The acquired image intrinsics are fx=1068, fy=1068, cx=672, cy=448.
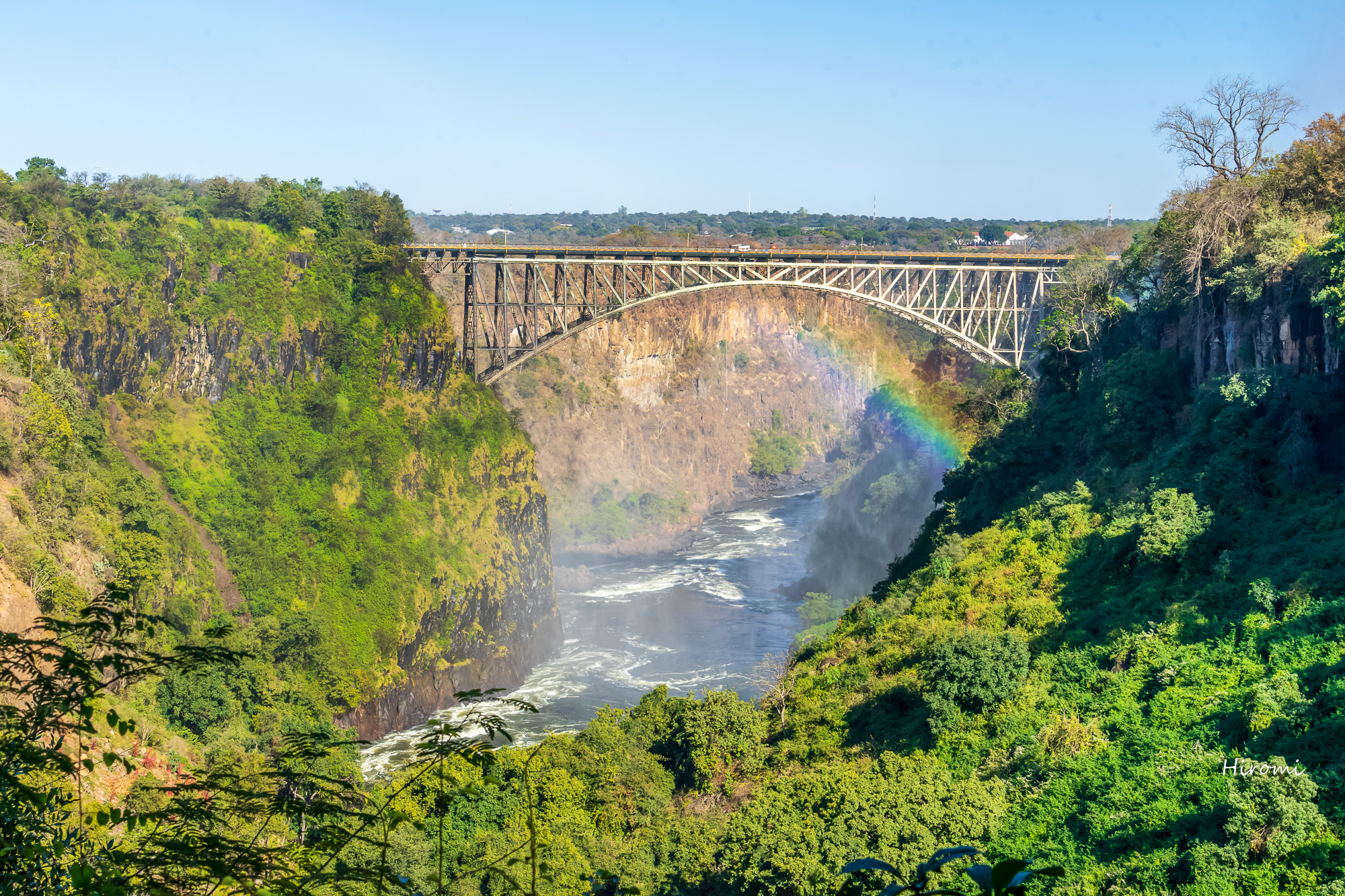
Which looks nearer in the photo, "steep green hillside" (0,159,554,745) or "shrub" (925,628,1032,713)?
"shrub" (925,628,1032,713)

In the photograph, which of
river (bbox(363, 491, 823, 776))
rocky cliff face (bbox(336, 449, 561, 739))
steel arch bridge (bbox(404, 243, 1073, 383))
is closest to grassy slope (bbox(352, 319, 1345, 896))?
river (bbox(363, 491, 823, 776))

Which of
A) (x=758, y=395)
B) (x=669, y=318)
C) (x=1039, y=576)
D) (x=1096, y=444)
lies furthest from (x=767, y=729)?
(x=758, y=395)

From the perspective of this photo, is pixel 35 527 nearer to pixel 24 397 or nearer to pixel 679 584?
pixel 24 397

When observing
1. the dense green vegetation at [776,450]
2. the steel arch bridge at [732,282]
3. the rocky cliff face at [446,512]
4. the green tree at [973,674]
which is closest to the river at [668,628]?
the rocky cliff face at [446,512]

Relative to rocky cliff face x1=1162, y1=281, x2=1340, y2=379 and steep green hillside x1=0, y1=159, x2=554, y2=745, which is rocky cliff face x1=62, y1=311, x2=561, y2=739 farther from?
rocky cliff face x1=1162, y1=281, x2=1340, y2=379

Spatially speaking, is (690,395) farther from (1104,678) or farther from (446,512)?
(1104,678)

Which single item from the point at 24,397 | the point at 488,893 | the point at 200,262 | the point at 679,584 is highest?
the point at 200,262
